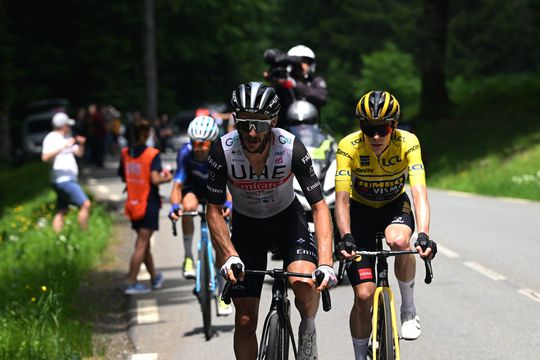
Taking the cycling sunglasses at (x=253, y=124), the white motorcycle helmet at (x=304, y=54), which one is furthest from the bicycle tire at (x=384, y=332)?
the white motorcycle helmet at (x=304, y=54)

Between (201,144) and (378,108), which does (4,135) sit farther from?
(378,108)

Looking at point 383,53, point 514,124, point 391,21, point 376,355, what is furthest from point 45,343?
point 391,21

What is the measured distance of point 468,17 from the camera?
49.3m

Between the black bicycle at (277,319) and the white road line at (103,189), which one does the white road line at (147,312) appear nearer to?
the black bicycle at (277,319)

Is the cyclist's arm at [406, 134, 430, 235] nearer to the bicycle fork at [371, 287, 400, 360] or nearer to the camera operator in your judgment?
the bicycle fork at [371, 287, 400, 360]

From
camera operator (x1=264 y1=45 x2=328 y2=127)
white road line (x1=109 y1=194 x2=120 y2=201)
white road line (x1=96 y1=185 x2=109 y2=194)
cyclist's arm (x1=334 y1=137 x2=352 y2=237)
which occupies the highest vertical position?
camera operator (x1=264 y1=45 x2=328 y2=127)

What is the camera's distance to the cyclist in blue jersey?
376 inches

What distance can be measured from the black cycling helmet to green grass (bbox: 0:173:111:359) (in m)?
2.73

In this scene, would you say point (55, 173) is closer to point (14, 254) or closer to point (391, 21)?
point (14, 254)

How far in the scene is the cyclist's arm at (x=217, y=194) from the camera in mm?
6176

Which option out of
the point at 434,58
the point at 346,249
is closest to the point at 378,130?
the point at 346,249

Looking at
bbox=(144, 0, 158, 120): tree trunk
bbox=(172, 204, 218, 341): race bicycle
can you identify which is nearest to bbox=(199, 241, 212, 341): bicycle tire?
bbox=(172, 204, 218, 341): race bicycle

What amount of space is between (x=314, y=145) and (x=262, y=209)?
4.51 m

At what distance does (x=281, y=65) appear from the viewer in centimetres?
1146
